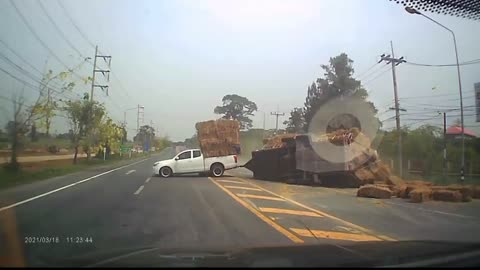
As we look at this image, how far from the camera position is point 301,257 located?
4543 millimetres

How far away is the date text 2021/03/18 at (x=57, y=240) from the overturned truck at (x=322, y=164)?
1522cm

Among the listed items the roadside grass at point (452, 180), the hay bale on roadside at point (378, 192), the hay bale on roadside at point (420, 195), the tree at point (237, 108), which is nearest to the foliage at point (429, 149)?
the roadside grass at point (452, 180)

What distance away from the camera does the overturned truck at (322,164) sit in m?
21.4

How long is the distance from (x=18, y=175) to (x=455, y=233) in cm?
2075

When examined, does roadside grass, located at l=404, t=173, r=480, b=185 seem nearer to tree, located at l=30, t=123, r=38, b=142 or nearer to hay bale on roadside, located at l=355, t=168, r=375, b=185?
hay bale on roadside, located at l=355, t=168, r=375, b=185

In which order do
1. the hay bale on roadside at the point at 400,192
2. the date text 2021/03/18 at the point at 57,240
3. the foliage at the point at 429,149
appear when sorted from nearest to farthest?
1. the date text 2021/03/18 at the point at 57,240
2. the hay bale on roadside at the point at 400,192
3. the foliage at the point at 429,149

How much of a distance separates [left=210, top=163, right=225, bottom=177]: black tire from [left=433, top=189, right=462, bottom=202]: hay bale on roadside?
14.5 m

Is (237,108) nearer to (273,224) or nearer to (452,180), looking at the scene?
(452,180)

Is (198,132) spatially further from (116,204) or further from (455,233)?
(455,233)

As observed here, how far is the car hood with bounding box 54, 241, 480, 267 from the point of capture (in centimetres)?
421

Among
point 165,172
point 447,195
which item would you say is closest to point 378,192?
point 447,195

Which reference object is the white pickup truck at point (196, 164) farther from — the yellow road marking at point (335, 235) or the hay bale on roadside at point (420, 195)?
the yellow road marking at point (335, 235)

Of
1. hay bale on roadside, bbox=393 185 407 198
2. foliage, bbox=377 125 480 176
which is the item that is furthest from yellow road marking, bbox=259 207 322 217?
foliage, bbox=377 125 480 176

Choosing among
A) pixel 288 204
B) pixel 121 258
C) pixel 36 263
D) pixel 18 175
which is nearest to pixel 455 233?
pixel 288 204
